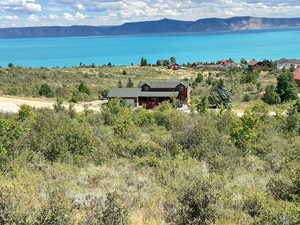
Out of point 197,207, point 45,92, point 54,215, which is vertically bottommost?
point 45,92

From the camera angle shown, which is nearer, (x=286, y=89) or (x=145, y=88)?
(x=286, y=89)

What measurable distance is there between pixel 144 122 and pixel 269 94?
28377mm

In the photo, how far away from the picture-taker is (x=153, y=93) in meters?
45.5

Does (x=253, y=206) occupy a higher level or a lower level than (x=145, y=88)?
higher

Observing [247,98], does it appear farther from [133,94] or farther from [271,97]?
[133,94]

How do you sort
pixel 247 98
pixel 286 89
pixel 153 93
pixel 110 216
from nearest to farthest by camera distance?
1. pixel 110 216
2. pixel 286 89
3. pixel 153 93
4. pixel 247 98

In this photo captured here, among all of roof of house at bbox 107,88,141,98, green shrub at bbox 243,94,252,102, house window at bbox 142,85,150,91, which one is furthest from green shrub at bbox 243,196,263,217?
green shrub at bbox 243,94,252,102

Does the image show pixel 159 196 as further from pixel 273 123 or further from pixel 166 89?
pixel 166 89

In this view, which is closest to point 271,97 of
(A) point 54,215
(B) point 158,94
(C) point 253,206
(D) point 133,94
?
(B) point 158,94

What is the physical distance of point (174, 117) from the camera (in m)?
22.5

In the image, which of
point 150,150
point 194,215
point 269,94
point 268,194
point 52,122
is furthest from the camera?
point 269,94

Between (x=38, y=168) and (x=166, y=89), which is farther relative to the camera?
(x=166, y=89)

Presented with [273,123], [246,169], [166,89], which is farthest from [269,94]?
[246,169]

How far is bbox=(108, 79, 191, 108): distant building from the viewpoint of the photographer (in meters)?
44.0
